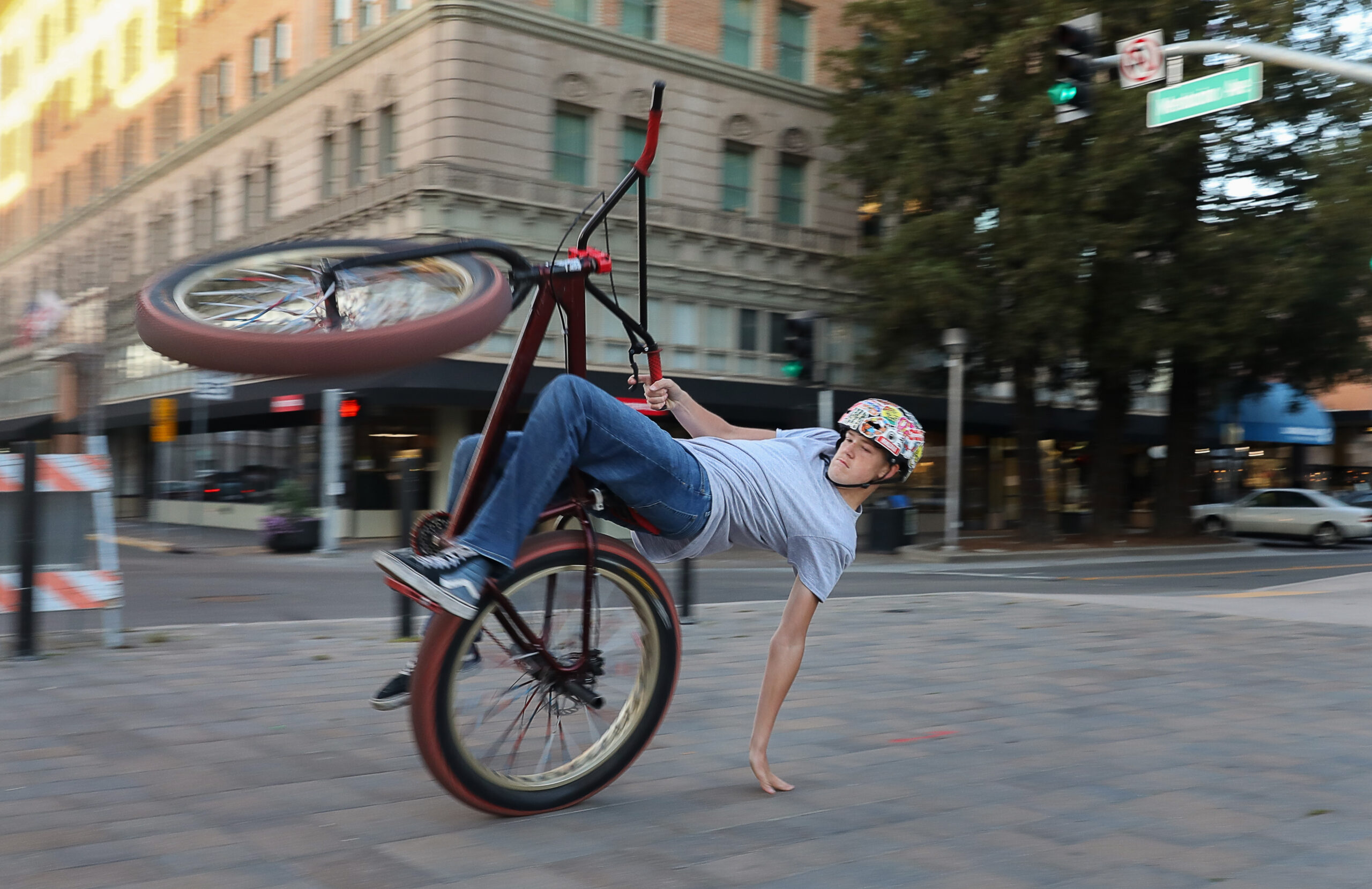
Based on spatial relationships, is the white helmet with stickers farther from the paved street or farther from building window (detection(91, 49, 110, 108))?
building window (detection(91, 49, 110, 108))

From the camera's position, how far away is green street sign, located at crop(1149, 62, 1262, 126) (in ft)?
39.6

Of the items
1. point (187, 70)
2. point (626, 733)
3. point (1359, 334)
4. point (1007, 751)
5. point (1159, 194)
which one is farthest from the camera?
point (187, 70)

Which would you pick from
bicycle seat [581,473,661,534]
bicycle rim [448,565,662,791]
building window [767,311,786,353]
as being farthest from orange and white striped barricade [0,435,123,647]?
building window [767,311,786,353]

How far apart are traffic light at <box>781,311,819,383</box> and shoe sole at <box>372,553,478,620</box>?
13932 mm

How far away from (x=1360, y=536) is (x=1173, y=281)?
10767 millimetres

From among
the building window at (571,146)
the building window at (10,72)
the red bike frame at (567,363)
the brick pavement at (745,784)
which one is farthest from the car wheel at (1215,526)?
the building window at (10,72)

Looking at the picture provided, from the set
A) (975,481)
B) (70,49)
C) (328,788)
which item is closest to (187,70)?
(70,49)

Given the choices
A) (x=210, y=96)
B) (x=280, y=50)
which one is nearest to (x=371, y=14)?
(x=280, y=50)

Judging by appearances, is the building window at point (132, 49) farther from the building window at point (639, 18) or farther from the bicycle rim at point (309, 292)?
the bicycle rim at point (309, 292)

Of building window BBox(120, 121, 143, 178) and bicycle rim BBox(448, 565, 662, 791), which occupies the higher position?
building window BBox(120, 121, 143, 178)

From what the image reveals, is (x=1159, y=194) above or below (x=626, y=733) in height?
above

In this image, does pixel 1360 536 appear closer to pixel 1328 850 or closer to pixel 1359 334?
pixel 1359 334

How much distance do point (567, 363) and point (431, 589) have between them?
3.41 feet

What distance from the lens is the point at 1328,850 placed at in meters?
3.69
